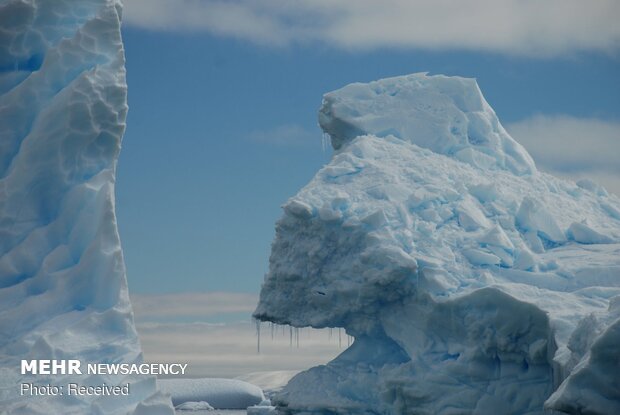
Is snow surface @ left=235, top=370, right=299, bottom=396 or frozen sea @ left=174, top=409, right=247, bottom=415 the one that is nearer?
frozen sea @ left=174, top=409, right=247, bottom=415

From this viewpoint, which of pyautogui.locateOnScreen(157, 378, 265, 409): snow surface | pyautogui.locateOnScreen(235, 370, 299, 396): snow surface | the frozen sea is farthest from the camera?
pyautogui.locateOnScreen(235, 370, 299, 396): snow surface

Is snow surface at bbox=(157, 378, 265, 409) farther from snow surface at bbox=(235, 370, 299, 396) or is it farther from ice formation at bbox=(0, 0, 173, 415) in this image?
ice formation at bbox=(0, 0, 173, 415)


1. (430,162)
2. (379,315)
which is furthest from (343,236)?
(430,162)

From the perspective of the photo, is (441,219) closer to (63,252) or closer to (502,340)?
(502,340)

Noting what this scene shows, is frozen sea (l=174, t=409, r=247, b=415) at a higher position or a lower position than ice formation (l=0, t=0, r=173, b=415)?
lower

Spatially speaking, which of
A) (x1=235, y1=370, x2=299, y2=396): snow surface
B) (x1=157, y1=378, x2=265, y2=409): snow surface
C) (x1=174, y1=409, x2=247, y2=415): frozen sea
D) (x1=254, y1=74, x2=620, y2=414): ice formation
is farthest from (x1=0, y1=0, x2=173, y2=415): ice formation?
(x1=235, y1=370, x2=299, y2=396): snow surface

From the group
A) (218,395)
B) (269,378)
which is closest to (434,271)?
(218,395)

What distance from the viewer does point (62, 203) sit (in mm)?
12742

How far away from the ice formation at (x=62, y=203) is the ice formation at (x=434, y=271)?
349 centimetres

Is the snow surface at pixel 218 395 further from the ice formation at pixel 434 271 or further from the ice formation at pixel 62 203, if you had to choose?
the ice formation at pixel 62 203

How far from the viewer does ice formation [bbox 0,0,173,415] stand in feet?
38.6

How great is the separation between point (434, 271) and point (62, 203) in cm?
501

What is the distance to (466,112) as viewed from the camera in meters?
18.0

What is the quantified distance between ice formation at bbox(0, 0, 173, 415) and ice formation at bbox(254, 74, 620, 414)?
349 centimetres
